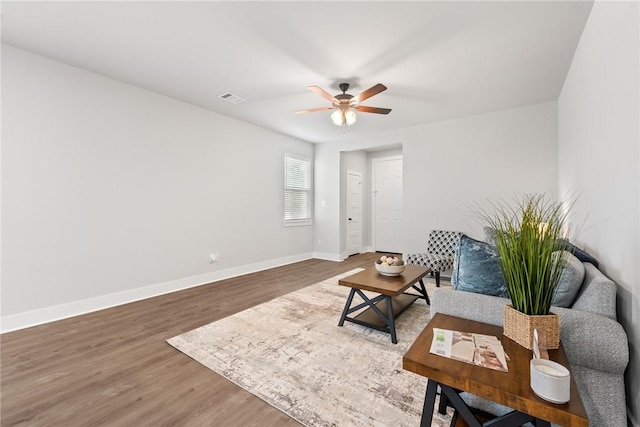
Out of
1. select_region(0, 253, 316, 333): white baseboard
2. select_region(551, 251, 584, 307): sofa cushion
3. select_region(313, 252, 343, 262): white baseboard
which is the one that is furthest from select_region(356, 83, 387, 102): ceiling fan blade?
select_region(313, 252, 343, 262): white baseboard

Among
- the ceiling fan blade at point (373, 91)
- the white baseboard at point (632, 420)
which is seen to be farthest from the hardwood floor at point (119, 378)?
the ceiling fan blade at point (373, 91)

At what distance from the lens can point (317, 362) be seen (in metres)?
2.04

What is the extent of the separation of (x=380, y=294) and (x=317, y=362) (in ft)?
3.23

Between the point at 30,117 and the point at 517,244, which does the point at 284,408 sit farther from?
the point at 30,117

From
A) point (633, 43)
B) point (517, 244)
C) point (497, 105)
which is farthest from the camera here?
point (497, 105)

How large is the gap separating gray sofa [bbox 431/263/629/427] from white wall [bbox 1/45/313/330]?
150 inches

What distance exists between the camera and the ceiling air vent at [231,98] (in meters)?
3.65

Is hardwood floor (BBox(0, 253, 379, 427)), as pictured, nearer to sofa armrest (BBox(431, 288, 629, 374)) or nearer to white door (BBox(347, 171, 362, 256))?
sofa armrest (BBox(431, 288, 629, 374))

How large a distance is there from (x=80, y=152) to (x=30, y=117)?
0.48 m

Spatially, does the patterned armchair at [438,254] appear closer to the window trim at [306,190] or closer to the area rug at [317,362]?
the area rug at [317,362]

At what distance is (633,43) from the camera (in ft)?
4.38

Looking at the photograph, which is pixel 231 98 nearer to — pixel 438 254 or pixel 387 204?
pixel 438 254

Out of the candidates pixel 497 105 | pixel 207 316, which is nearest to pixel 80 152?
pixel 207 316

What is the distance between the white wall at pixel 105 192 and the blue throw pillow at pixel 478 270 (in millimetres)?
3685
